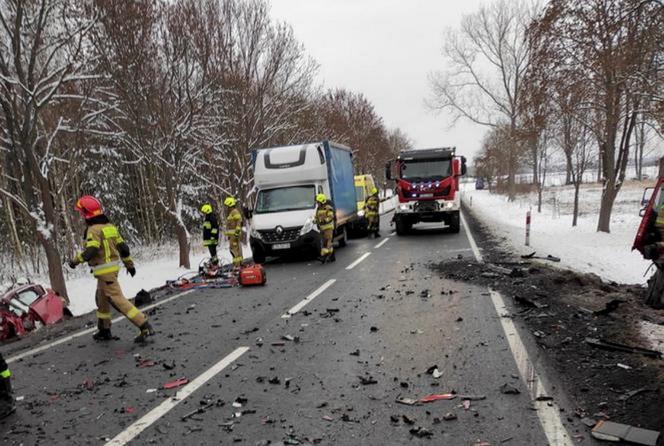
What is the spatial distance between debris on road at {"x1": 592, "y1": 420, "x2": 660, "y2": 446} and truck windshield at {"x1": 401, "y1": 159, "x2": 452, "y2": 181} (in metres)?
13.5

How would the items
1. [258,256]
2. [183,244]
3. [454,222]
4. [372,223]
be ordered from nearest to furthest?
[258,256] → [183,244] → [454,222] → [372,223]

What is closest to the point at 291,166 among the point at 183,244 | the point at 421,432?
the point at 183,244

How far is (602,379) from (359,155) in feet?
120

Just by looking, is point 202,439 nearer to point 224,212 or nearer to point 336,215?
point 336,215

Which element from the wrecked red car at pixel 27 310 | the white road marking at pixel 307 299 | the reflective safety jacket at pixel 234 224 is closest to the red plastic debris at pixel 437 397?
the white road marking at pixel 307 299

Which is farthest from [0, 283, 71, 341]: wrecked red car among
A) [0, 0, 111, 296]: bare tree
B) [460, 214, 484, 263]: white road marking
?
[460, 214, 484, 263]: white road marking

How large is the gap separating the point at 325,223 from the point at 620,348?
7866 mm

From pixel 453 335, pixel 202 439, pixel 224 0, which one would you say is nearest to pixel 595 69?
pixel 453 335

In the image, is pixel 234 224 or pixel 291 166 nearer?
pixel 234 224

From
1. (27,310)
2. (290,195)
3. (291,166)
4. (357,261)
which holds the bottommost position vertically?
(357,261)

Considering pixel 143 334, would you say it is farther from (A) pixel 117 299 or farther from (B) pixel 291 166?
(B) pixel 291 166

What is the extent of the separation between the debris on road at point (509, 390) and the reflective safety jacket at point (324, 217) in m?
7.97

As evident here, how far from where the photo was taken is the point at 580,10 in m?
11.7

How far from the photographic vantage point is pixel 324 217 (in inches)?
457
